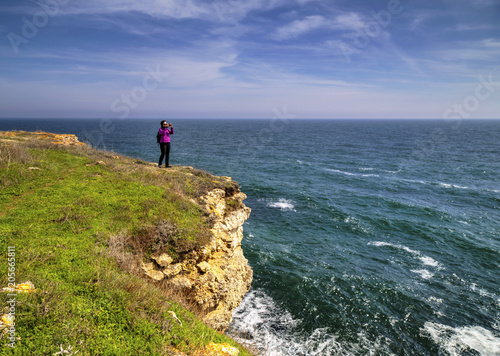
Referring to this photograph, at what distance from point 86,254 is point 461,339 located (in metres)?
17.4

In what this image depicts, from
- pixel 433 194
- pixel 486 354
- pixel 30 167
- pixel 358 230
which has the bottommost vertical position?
pixel 486 354

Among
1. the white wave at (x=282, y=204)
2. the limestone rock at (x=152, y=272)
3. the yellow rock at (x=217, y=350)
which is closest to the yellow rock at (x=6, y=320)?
the yellow rock at (x=217, y=350)

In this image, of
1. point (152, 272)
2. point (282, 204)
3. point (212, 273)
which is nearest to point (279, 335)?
point (212, 273)

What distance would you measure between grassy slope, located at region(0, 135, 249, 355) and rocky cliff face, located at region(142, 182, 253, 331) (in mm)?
845

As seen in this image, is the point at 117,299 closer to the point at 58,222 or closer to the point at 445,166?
the point at 58,222

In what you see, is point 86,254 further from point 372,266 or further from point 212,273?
point 372,266

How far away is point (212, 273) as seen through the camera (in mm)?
10484

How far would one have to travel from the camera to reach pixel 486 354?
11859mm

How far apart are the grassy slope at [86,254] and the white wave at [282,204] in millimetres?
17000

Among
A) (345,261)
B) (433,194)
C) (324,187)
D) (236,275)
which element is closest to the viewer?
(236,275)

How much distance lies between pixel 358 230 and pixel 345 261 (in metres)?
5.93

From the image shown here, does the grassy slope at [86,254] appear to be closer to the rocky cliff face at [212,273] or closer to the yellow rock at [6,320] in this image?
the yellow rock at [6,320]

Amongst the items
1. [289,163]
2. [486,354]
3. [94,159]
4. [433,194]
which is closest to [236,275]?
[94,159]

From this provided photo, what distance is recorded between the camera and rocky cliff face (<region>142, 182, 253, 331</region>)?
9.39 m
